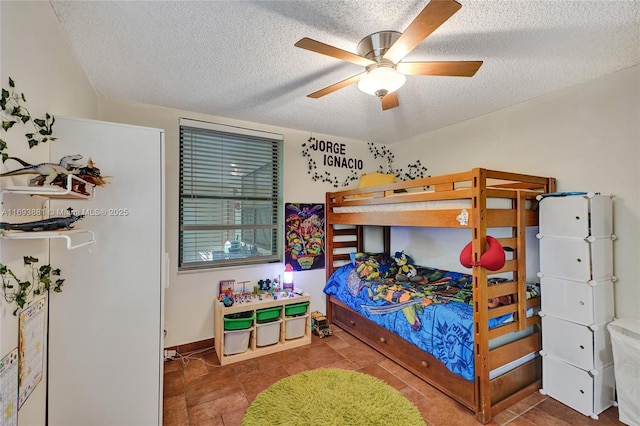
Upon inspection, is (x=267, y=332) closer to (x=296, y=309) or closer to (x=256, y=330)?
(x=256, y=330)

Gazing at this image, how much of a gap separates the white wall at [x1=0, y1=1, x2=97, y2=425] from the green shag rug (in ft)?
4.25

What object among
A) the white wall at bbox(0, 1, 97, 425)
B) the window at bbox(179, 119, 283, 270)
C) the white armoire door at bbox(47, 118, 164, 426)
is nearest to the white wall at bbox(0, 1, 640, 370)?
the white wall at bbox(0, 1, 97, 425)

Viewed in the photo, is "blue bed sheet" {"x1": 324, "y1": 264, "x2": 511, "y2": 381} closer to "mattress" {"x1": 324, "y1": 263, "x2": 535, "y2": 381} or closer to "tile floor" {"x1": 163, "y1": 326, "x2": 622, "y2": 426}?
"mattress" {"x1": 324, "y1": 263, "x2": 535, "y2": 381}

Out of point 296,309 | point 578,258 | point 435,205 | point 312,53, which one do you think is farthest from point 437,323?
point 312,53

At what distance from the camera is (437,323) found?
2158 millimetres

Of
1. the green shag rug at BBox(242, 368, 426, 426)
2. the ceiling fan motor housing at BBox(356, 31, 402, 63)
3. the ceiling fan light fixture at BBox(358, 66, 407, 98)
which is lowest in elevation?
the green shag rug at BBox(242, 368, 426, 426)

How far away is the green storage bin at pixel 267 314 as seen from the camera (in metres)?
2.83

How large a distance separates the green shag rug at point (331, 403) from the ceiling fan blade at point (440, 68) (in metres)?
2.24

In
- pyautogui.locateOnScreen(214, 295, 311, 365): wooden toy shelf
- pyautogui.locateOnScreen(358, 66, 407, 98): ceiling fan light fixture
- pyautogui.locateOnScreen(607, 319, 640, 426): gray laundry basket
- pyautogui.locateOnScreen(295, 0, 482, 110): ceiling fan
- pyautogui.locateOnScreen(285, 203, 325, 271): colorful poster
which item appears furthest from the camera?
pyautogui.locateOnScreen(285, 203, 325, 271): colorful poster

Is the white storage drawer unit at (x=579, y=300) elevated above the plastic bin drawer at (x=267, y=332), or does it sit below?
above

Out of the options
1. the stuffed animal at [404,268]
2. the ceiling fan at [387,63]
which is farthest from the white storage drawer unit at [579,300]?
the ceiling fan at [387,63]

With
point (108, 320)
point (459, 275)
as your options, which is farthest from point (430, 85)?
point (108, 320)

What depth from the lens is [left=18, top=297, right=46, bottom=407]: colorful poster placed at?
119cm

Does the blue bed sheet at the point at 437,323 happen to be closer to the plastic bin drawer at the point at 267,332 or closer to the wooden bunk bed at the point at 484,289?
the wooden bunk bed at the point at 484,289
